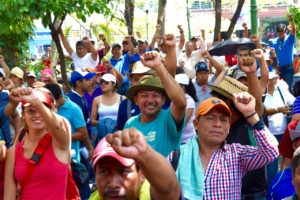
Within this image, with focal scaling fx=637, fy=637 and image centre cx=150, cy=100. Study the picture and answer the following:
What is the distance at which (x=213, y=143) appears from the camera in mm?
4289

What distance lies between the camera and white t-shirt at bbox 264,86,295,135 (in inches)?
297

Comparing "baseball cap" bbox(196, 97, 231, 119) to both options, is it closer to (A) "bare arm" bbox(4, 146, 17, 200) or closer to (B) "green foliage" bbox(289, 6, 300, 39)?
(A) "bare arm" bbox(4, 146, 17, 200)

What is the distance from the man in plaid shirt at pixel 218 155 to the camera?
414cm

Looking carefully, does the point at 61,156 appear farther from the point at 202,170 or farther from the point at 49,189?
the point at 202,170

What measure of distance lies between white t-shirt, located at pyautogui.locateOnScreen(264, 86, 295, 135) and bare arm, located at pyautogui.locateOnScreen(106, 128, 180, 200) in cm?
484

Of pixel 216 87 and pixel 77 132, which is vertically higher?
pixel 216 87

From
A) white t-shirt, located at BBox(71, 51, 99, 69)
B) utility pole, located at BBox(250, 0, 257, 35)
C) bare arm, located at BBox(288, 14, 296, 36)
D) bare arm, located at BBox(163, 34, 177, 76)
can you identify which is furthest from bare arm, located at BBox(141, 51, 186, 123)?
utility pole, located at BBox(250, 0, 257, 35)

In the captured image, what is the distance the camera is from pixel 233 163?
4207mm

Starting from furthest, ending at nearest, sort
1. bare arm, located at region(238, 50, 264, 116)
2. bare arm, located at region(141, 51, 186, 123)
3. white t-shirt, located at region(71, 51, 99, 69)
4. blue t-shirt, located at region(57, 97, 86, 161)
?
white t-shirt, located at region(71, 51, 99, 69)
blue t-shirt, located at region(57, 97, 86, 161)
bare arm, located at region(238, 50, 264, 116)
bare arm, located at region(141, 51, 186, 123)

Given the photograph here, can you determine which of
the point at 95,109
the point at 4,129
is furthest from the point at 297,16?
the point at 4,129

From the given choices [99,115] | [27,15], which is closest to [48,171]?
[99,115]

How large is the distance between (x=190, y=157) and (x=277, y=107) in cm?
349

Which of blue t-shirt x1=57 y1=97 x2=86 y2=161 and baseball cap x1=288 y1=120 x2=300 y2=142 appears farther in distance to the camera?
blue t-shirt x1=57 y1=97 x2=86 y2=161

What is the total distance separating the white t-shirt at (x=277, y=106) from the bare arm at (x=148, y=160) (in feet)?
15.9
